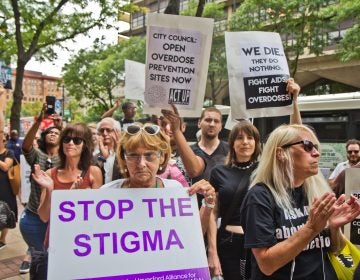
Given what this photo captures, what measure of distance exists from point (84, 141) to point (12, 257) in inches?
120

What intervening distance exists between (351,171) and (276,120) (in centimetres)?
936

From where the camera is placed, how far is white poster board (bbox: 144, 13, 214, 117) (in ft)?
10.6

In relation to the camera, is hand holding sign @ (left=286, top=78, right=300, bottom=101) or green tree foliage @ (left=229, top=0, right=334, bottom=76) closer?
hand holding sign @ (left=286, top=78, right=300, bottom=101)

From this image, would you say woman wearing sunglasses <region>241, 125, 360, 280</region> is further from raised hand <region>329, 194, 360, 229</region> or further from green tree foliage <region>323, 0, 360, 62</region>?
green tree foliage <region>323, 0, 360, 62</region>

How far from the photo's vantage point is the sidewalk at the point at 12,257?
488cm

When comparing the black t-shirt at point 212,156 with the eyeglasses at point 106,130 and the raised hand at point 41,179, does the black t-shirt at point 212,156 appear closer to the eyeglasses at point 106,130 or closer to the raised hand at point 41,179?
the eyeglasses at point 106,130

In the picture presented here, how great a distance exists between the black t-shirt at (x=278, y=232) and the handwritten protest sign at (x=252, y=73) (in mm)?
1726

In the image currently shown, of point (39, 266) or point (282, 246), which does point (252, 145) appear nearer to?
point (282, 246)

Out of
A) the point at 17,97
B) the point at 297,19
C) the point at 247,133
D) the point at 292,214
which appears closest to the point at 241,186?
the point at 247,133

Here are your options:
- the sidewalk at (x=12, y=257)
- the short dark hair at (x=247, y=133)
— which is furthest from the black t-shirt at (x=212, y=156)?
the sidewalk at (x=12, y=257)

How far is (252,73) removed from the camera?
3.85 m

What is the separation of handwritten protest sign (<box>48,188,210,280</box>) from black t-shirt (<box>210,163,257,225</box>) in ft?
2.46

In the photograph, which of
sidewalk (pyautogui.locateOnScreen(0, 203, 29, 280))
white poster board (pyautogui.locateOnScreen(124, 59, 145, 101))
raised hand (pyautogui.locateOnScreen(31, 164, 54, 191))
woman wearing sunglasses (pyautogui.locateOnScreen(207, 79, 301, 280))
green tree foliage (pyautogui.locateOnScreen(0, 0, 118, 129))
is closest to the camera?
raised hand (pyautogui.locateOnScreen(31, 164, 54, 191))

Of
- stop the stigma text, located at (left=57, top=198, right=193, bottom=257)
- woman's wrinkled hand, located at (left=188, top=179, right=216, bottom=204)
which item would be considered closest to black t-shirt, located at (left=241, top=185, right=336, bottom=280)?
woman's wrinkled hand, located at (left=188, top=179, right=216, bottom=204)
